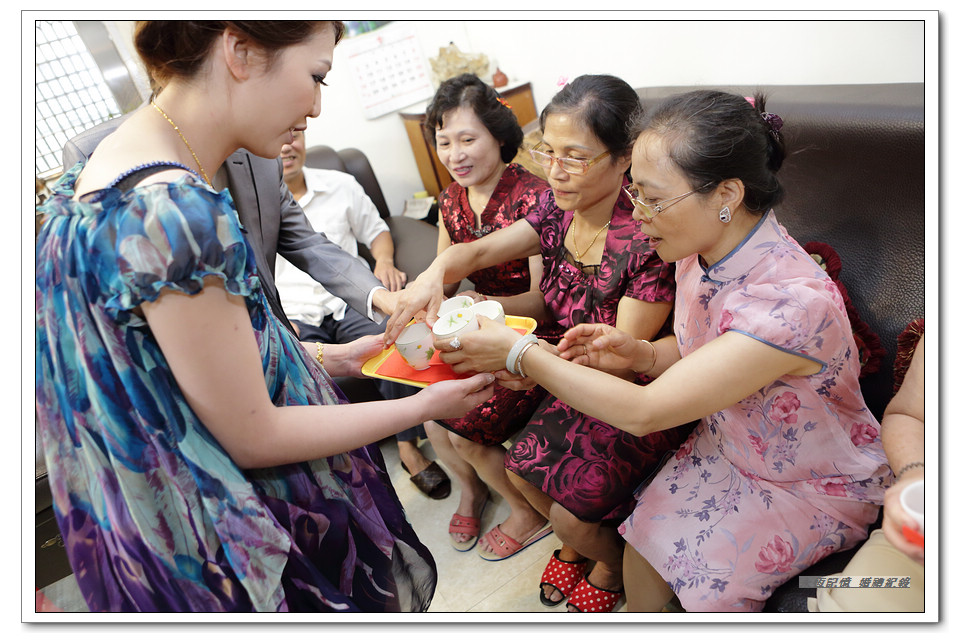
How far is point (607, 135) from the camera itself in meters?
1.56

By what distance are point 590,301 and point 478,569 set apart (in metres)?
0.91

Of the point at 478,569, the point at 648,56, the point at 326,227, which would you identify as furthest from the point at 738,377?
the point at 326,227

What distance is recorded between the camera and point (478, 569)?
1.93m

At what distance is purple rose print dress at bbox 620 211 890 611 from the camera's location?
1.20 metres

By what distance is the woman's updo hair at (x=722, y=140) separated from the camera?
45.8 inches

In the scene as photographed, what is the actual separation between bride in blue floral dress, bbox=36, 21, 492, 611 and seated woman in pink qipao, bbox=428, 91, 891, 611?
0.46 m

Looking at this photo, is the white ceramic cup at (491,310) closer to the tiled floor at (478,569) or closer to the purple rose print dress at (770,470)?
the purple rose print dress at (770,470)

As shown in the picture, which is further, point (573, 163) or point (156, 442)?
point (573, 163)

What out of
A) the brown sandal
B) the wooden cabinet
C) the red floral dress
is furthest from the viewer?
the wooden cabinet

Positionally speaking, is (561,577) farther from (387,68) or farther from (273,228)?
(387,68)

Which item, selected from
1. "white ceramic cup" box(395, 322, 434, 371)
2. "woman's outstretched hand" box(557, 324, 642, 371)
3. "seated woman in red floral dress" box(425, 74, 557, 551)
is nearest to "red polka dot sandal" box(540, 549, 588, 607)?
"seated woman in red floral dress" box(425, 74, 557, 551)

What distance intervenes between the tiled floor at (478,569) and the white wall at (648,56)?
149 cm

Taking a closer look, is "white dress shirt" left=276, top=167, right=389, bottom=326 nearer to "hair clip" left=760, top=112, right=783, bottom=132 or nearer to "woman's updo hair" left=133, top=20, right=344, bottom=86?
"woman's updo hair" left=133, top=20, right=344, bottom=86
